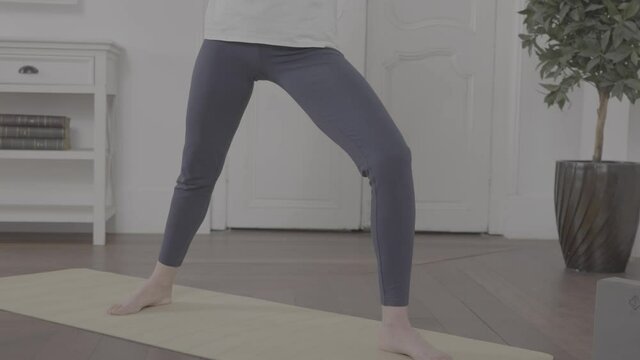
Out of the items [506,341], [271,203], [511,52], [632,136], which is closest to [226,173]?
[271,203]

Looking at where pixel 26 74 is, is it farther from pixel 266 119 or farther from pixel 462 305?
pixel 462 305

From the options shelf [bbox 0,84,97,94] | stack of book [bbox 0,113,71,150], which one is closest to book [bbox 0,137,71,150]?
stack of book [bbox 0,113,71,150]

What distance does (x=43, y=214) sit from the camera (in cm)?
397

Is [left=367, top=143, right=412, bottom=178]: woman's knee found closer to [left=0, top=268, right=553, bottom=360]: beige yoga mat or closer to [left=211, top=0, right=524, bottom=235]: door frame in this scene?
[left=0, top=268, right=553, bottom=360]: beige yoga mat

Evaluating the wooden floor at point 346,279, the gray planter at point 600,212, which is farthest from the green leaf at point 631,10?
the wooden floor at point 346,279

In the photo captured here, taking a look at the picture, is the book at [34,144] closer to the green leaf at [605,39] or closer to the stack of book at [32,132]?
the stack of book at [32,132]

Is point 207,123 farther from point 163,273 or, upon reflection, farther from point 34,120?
point 34,120

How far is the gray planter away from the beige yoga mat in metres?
1.40

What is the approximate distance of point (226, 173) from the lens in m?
4.47

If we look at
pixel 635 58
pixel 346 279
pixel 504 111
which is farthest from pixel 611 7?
pixel 346 279

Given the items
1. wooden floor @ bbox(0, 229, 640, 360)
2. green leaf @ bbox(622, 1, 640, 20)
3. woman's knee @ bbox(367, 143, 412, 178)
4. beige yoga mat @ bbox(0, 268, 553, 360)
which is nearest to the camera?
woman's knee @ bbox(367, 143, 412, 178)

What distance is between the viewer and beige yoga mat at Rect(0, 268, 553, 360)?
2.16 metres

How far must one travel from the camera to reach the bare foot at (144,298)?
8.30 feet

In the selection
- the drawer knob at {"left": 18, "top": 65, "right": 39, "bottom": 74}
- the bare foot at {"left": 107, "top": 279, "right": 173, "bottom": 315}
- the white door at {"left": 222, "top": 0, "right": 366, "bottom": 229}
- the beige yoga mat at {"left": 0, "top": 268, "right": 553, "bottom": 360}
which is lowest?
the beige yoga mat at {"left": 0, "top": 268, "right": 553, "bottom": 360}
